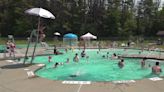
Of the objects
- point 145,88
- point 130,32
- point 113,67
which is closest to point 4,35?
point 130,32

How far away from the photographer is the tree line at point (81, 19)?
5856cm

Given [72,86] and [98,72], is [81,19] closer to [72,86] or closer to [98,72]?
[98,72]

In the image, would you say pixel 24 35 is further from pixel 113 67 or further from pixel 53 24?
pixel 113 67

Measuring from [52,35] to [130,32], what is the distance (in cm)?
1647

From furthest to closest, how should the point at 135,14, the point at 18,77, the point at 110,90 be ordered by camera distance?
the point at 135,14 → the point at 18,77 → the point at 110,90

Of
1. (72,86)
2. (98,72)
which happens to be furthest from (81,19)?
(72,86)

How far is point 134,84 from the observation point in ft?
35.2

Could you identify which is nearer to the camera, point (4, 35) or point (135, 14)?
point (4, 35)

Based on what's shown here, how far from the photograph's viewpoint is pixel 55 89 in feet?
33.6

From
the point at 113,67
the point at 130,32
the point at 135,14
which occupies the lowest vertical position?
the point at 113,67

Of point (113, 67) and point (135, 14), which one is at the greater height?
point (135, 14)

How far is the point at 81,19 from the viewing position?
60031 mm

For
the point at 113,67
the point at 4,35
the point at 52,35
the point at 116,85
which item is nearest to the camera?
the point at 116,85

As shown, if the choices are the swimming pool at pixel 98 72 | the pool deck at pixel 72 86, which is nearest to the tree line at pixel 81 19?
the swimming pool at pixel 98 72
